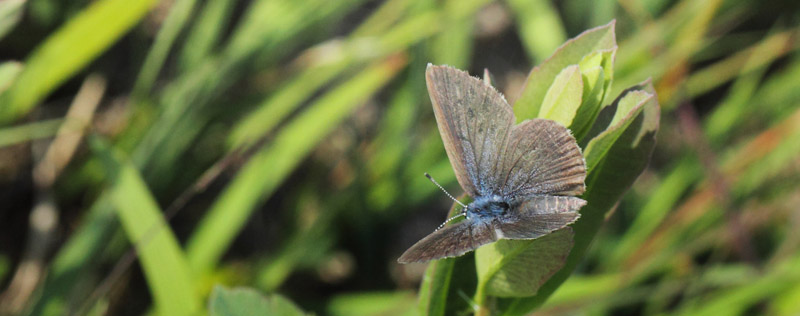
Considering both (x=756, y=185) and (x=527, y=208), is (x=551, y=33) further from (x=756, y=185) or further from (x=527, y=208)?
(x=527, y=208)

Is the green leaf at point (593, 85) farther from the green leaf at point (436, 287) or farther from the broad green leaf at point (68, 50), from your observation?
the broad green leaf at point (68, 50)

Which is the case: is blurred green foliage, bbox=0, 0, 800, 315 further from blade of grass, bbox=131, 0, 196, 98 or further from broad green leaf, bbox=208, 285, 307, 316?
broad green leaf, bbox=208, 285, 307, 316

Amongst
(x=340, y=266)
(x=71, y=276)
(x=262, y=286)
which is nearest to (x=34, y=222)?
(x=71, y=276)

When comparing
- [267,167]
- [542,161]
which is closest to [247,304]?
[542,161]

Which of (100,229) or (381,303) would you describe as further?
(381,303)

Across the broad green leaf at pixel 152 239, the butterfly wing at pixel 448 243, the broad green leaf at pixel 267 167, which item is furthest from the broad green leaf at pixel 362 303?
the butterfly wing at pixel 448 243

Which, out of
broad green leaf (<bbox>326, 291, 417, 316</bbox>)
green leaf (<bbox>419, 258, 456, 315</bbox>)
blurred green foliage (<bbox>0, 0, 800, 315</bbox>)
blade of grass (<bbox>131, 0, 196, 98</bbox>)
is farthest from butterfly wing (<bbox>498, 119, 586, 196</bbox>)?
blade of grass (<bbox>131, 0, 196, 98</bbox>)
